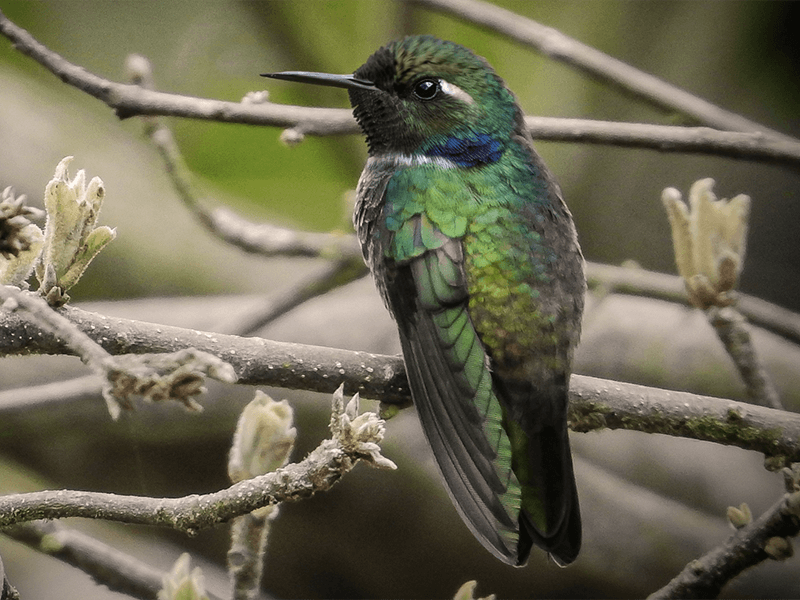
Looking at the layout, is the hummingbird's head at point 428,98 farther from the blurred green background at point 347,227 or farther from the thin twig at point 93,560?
the thin twig at point 93,560

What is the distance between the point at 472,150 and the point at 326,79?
0.56 ft

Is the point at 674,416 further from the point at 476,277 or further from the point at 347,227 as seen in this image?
the point at 347,227

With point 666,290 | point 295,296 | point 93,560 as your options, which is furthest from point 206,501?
point 666,290

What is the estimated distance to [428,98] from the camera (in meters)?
0.76

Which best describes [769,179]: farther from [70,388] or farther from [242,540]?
[70,388]

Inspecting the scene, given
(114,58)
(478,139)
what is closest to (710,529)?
(478,139)

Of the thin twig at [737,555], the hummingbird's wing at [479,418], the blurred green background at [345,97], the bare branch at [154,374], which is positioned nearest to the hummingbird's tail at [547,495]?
the hummingbird's wing at [479,418]

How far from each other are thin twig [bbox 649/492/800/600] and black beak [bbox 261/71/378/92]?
573mm

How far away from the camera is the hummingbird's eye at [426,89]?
29.6 inches

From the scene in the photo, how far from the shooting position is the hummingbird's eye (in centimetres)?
75

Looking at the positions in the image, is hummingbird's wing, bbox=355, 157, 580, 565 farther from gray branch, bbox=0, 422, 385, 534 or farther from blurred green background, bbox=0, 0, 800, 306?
blurred green background, bbox=0, 0, 800, 306

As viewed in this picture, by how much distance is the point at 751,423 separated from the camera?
709 mm

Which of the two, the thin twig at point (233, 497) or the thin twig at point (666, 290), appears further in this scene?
the thin twig at point (666, 290)

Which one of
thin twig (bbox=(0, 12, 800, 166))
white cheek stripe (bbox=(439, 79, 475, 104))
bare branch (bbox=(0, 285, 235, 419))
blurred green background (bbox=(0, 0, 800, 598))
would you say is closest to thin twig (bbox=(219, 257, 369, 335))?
blurred green background (bbox=(0, 0, 800, 598))
